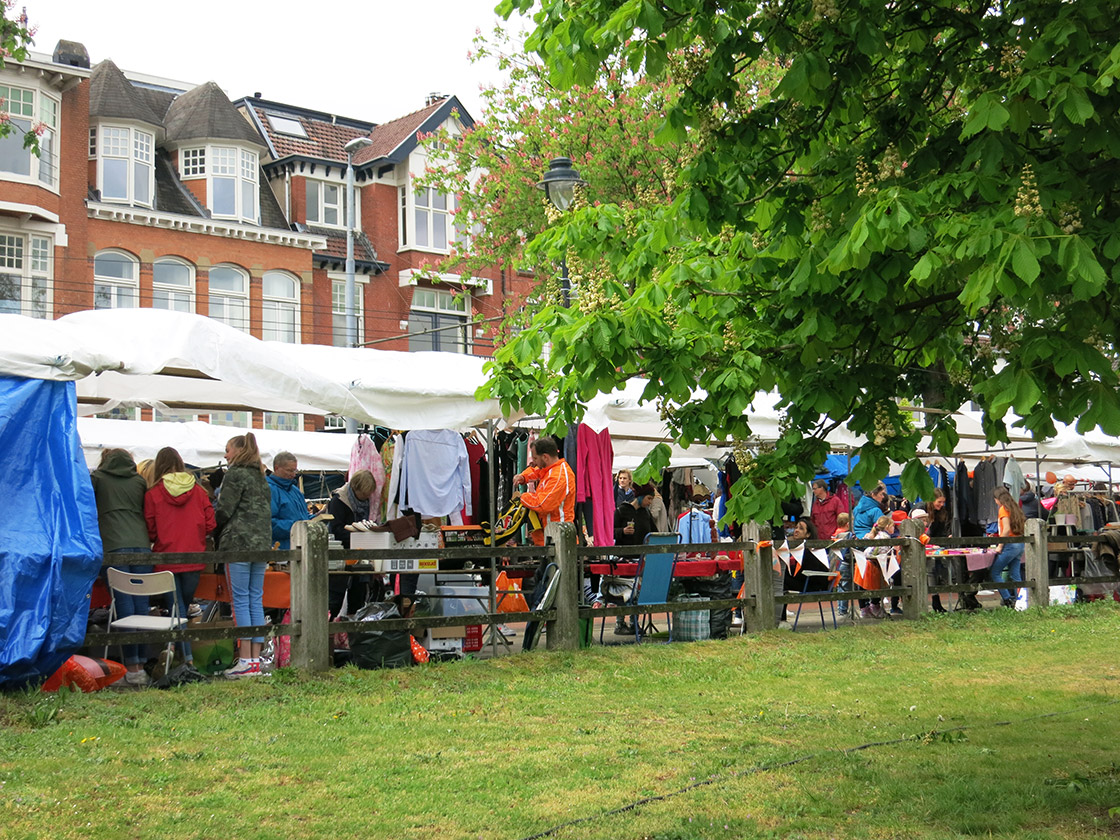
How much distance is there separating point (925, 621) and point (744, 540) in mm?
3254

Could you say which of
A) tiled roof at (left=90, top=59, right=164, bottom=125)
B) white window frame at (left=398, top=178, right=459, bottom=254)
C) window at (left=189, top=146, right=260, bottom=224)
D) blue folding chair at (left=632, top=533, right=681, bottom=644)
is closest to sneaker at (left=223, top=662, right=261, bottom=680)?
blue folding chair at (left=632, top=533, right=681, bottom=644)

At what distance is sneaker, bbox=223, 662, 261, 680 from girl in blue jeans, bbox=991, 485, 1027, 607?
450 inches

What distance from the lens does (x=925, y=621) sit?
612 inches

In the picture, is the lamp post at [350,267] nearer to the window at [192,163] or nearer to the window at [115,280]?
the window at [192,163]

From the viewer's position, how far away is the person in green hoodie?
10.2 m

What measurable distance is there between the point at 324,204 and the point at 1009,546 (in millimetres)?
25132

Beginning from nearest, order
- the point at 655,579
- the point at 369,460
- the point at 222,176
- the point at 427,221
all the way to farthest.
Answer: the point at 655,579
the point at 369,460
the point at 222,176
the point at 427,221

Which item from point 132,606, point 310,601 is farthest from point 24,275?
point 310,601

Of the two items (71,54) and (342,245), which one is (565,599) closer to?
(71,54)

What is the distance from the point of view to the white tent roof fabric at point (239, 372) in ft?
31.8

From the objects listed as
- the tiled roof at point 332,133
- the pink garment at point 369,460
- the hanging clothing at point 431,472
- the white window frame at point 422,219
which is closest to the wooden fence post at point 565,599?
the hanging clothing at point 431,472

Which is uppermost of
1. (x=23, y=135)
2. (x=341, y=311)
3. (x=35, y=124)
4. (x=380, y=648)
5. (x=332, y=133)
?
(x=332, y=133)

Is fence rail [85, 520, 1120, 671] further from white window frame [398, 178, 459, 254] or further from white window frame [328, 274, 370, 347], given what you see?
white window frame [398, 178, 459, 254]

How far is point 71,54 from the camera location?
1166 inches
